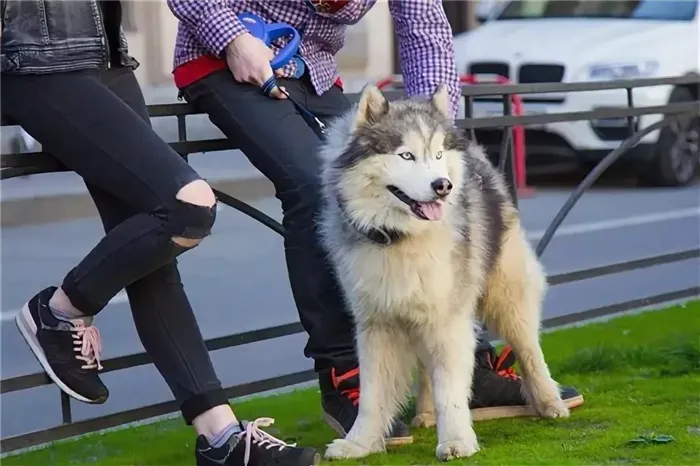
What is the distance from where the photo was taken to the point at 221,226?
11297 millimetres

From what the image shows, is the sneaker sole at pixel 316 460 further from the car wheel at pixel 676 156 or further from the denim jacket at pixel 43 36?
the car wheel at pixel 676 156

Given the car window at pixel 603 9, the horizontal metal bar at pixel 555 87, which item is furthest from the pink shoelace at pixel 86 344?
the car window at pixel 603 9

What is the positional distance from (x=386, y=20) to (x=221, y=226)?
9925mm

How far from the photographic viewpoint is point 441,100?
13.1 feet

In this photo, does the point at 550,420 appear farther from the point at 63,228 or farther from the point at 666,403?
the point at 63,228

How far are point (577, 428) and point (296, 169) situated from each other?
4.58 feet

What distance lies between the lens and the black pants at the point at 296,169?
12.9ft

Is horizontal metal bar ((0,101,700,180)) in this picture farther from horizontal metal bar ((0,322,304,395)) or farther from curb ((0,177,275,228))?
curb ((0,177,275,228))

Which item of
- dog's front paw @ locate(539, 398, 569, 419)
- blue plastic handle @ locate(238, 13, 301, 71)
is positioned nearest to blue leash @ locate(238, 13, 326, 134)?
blue plastic handle @ locate(238, 13, 301, 71)

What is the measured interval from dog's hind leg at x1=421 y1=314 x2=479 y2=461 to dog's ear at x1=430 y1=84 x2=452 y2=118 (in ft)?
2.16

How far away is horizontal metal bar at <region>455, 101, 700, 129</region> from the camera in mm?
5320

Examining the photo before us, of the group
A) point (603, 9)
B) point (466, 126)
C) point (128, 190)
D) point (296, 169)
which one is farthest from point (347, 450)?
point (603, 9)

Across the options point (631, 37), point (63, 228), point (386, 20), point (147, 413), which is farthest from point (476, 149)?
point (386, 20)

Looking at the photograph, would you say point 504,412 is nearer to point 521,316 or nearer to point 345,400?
point 521,316
